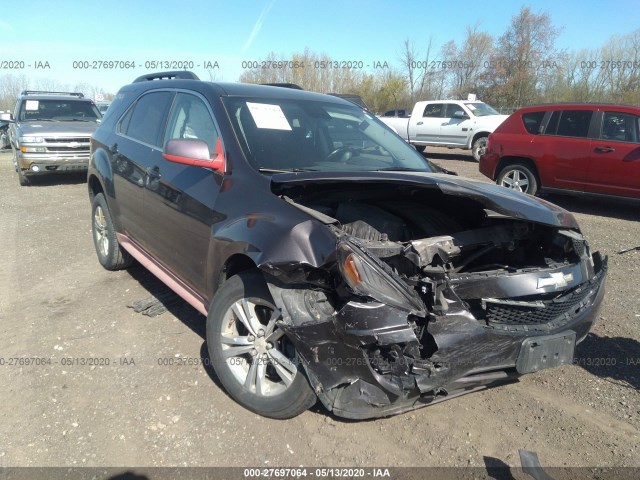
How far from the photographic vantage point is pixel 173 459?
263cm

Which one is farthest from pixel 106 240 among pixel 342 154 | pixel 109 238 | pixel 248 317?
pixel 248 317

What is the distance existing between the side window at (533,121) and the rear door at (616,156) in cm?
96

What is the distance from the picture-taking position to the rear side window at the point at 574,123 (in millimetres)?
8344

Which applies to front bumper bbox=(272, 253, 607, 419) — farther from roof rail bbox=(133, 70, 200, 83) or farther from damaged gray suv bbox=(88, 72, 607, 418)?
roof rail bbox=(133, 70, 200, 83)

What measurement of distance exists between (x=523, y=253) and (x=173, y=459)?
239 cm

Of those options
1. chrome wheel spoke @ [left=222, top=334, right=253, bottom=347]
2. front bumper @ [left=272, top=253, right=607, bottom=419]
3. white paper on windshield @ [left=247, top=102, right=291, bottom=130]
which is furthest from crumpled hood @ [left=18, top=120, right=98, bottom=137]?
front bumper @ [left=272, top=253, right=607, bottom=419]

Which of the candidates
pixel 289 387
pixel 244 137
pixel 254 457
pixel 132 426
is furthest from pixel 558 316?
pixel 132 426

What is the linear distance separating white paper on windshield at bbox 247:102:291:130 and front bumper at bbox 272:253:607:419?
1.52 m

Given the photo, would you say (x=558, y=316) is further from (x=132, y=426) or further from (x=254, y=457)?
(x=132, y=426)

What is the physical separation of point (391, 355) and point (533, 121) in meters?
8.01

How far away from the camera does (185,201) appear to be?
3.44 meters

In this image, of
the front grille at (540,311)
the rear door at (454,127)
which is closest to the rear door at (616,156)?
the front grille at (540,311)

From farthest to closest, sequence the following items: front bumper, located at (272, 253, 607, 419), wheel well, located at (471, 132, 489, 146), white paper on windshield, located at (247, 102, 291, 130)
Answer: wheel well, located at (471, 132, 489, 146)
white paper on windshield, located at (247, 102, 291, 130)
front bumper, located at (272, 253, 607, 419)

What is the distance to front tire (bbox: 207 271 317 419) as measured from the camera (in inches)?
106
